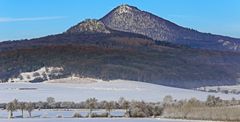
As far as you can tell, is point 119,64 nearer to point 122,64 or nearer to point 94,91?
point 122,64

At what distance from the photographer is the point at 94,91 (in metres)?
133

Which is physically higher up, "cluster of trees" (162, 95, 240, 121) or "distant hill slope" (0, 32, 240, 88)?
"distant hill slope" (0, 32, 240, 88)

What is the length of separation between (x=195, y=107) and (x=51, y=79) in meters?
80.3

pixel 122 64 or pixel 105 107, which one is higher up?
pixel 122 64

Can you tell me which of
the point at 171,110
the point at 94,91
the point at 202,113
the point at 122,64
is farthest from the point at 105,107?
the point at 122,64

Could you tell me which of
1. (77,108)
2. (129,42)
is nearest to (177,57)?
(129,42)

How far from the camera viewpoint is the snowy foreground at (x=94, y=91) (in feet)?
390

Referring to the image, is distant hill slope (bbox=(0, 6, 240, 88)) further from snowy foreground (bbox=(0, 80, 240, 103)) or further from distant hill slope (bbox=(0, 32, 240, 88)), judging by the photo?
snowy foreground (bbox=(0, 80, 240, 103))

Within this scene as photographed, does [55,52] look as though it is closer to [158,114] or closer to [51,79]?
[51,79]

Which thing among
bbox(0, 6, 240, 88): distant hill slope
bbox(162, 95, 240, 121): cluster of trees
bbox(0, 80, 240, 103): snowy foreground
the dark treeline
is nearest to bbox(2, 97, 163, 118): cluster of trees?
the dark treeline

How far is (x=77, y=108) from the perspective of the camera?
9638 cm

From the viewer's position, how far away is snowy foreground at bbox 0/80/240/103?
119 metres

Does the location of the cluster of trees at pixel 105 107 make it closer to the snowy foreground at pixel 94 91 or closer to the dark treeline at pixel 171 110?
the dark treeline at pixel 171 110

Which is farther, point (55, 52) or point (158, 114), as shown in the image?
point (55, 52)
